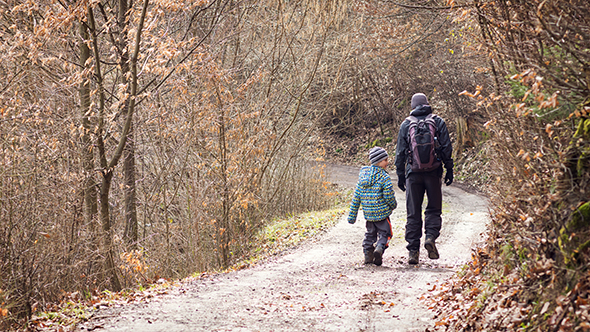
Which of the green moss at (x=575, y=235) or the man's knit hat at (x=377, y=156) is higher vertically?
the man's knit hat at (x=377, y=156)

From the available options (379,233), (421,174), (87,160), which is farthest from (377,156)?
(87,160)

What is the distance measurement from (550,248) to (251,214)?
10.6 m

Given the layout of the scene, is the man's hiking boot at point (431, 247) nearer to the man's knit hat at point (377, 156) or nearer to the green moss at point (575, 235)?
the man's knit hat at point (377, 156)

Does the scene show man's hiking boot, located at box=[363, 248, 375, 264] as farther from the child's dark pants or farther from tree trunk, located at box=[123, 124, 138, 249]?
tree trunk, located at box=[123, 124, 138, 249]

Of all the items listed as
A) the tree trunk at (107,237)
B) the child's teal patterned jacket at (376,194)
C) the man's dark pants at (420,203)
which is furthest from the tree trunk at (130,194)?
the man's dark pants at (420,203)

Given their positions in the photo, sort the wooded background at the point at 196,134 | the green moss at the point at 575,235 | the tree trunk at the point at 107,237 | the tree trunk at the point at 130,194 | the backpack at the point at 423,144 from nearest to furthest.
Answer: the green moss at the point at 575,235 → the wooded background at the point at 196,134 → the backpack at the point at 423,144 → the tree trunk at the point at 107,237 → the tree trunk at the point at 130,194

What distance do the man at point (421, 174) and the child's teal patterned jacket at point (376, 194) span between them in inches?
10.0

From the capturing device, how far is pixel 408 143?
7.77m

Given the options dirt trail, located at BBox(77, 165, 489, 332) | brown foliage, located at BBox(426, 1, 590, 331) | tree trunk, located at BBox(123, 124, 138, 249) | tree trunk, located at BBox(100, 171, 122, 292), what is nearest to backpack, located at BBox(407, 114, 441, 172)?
dirt trail, located at BBox(77, 165, 489, 332)

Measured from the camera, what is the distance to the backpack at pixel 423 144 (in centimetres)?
750

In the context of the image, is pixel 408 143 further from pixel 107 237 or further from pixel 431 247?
pixel 107 237

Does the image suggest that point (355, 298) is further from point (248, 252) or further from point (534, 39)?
point (248, 252)

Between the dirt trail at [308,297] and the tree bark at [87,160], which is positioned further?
the tree bark at [87,160]

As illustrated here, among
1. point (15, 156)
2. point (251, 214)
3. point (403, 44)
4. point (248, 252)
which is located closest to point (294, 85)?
point (251, 214)
